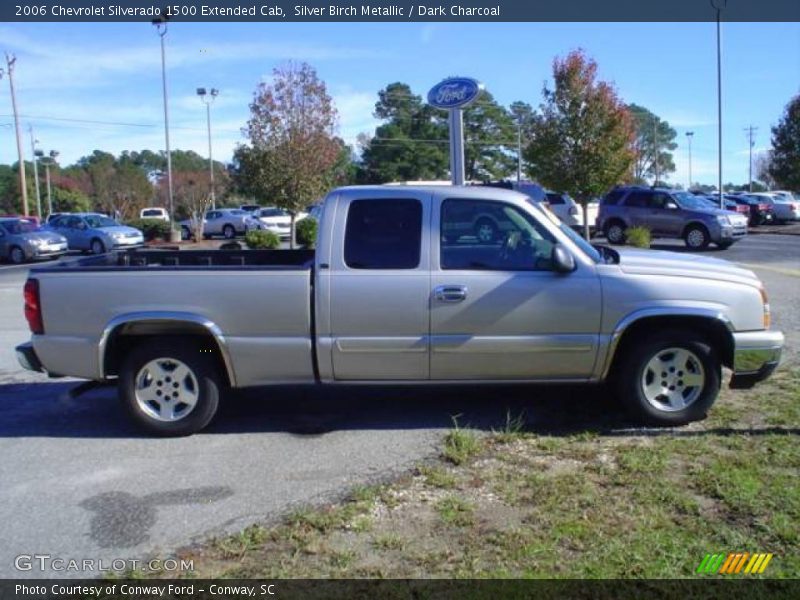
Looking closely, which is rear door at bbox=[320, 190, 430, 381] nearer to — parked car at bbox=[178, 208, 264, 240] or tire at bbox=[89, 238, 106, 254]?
tire at bbox=[89, 238, 106, 254]

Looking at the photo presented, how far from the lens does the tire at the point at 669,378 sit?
5.51m

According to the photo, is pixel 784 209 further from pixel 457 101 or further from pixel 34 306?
pixel 34 306

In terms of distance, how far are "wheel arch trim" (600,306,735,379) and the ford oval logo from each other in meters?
6.60

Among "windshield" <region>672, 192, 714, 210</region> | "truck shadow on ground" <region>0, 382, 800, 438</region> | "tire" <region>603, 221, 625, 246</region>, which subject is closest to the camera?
"truck shadow on ground" <region>0, 382, 800, 438</region>

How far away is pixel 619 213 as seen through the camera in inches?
938

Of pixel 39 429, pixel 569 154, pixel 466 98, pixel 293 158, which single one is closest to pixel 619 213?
pixel 569 154

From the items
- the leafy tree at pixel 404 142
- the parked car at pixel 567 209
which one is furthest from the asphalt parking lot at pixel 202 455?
the leafy tree at pixel 404 142

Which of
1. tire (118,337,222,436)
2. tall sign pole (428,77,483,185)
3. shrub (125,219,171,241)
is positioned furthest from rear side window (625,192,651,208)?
shrub (125,219,171,241)

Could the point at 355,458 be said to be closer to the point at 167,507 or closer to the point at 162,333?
the point at 167,507

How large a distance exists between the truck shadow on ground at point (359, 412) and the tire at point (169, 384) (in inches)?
9.4

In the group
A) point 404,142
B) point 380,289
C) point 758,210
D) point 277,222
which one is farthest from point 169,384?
point 404,142

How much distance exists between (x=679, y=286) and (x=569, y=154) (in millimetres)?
18468

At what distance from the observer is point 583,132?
898 inches

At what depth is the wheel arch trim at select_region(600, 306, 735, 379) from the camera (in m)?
5.38
